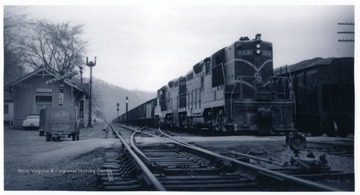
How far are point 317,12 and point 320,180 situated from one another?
3800 mm

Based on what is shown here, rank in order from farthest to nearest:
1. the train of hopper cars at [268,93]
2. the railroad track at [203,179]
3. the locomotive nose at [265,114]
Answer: the train of hopper cars at [268,93], the locomotive nose at [265,114], the railroad track at [203,179]

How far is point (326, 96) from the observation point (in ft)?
38.1

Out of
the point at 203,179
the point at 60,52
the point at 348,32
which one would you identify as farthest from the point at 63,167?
the point at 60,52

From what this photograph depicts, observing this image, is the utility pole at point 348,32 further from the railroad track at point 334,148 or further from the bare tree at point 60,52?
the bare tree at point 60,52

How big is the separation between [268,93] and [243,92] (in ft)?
2.70

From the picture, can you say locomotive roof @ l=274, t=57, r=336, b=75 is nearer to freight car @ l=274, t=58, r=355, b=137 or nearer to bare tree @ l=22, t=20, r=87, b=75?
freight car @ l=274, t=58, r=355, b=137

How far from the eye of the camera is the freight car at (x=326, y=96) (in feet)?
34.6

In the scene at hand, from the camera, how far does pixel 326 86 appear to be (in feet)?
38.2

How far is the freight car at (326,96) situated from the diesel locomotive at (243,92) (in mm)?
913

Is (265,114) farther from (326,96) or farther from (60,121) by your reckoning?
(60,121)

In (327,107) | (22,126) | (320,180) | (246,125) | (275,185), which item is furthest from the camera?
(22,126)

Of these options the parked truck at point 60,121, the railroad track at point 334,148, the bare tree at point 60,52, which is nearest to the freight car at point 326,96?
the railroad track at point 334,148
